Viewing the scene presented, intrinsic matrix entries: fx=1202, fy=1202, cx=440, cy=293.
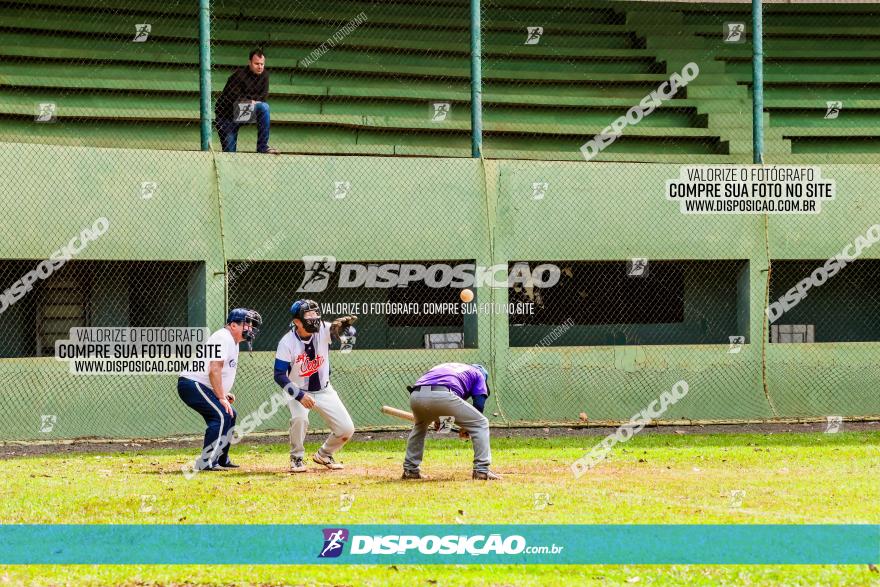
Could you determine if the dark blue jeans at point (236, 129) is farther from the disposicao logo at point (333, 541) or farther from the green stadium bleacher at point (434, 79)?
the disposicao logo at point (333, 541)

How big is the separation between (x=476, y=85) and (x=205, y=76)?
381 centimetres

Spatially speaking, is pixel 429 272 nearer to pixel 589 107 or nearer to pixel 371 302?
pixel 371 302

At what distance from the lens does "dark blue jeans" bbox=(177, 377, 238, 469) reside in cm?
1219

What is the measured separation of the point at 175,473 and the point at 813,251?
34.1 feet

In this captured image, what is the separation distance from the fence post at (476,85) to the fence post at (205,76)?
370cm

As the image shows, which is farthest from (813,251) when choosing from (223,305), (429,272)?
(223,305)

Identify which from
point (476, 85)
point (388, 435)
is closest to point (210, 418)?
point (388, 435)

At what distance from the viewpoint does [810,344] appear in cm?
1789

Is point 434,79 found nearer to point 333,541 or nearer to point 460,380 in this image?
point 460,380

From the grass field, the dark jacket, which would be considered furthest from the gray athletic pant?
the dark jacket

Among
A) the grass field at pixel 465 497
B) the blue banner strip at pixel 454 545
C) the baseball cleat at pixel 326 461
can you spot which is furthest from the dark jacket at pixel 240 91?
the blue banner strip at pixel 454 545

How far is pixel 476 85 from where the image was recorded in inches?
675

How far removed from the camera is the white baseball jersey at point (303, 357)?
1202cm

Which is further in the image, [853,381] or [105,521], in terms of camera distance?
[853,381]
